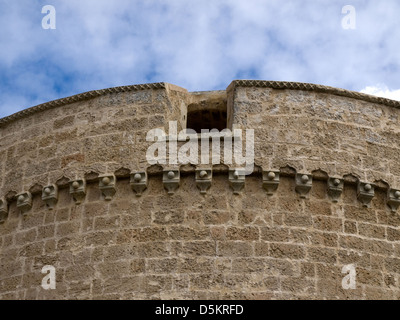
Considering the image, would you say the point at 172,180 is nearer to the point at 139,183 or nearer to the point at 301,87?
the point at 139,183

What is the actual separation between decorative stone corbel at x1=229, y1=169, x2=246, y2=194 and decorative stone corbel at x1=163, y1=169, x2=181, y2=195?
48 centimetres

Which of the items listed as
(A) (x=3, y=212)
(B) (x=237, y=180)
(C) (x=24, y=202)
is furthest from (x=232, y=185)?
(A) (x=3, y=212)

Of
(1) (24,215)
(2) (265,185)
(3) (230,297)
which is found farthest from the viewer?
(1) (24,215)

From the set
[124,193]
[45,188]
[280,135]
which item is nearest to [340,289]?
[280,135]

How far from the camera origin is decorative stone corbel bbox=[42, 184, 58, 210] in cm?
786

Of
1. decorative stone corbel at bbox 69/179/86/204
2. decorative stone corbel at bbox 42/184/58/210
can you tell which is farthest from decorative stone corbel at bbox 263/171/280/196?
decorative stone corbel at bbox 42/184/58/210

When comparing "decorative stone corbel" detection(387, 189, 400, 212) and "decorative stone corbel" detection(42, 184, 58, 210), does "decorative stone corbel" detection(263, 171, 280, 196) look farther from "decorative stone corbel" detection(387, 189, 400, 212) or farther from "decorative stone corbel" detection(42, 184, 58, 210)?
"decorative stone corbel" detection(42, 184, 58, 210)

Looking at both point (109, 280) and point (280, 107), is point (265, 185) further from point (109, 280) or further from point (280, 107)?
point (109, 280)

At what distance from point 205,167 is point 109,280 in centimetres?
134

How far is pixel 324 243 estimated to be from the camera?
734 cm

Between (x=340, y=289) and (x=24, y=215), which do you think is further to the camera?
(x=24, y=215)

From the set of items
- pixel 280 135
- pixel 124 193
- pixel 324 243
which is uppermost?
pixel 280 135

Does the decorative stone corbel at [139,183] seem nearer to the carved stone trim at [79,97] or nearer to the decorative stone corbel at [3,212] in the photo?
the carved stone trim at [79,97]

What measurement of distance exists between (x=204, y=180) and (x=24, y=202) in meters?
1.82
